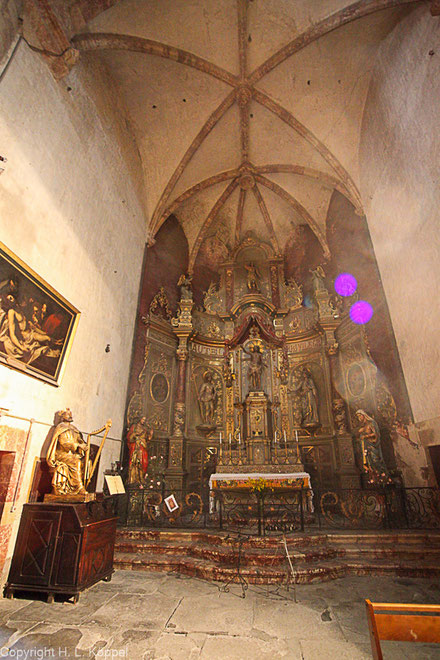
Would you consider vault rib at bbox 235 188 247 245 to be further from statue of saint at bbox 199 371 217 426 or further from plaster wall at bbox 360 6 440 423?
statue of saint at bbox 199 371 217 426

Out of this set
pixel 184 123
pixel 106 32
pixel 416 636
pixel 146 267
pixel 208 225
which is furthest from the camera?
pixel 208 225

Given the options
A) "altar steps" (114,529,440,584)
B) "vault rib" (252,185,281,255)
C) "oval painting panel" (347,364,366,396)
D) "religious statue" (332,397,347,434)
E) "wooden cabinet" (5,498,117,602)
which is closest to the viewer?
"wooden cabinet" (5,498,117,602)

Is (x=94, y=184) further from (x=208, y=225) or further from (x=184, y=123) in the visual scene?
(x=208, y=225)

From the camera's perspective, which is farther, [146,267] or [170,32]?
[146,267]

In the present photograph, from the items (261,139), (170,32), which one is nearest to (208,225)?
(261,139)

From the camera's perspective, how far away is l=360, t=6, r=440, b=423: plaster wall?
709cm

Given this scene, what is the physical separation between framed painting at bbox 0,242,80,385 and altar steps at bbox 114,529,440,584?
3791mm

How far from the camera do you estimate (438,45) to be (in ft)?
22.4

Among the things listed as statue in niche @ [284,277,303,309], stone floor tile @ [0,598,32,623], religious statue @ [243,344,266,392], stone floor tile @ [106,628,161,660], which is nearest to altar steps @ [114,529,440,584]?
stone floor tile @ [0,598,32,623]

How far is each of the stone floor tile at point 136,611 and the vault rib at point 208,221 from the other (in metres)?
11.6

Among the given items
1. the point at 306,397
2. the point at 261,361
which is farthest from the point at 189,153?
the point at 306,397

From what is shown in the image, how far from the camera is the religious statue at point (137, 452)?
30.1 ft

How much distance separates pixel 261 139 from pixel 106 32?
5.89m

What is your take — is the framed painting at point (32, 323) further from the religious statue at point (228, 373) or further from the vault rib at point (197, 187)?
the vault rib at point (197, 187)
